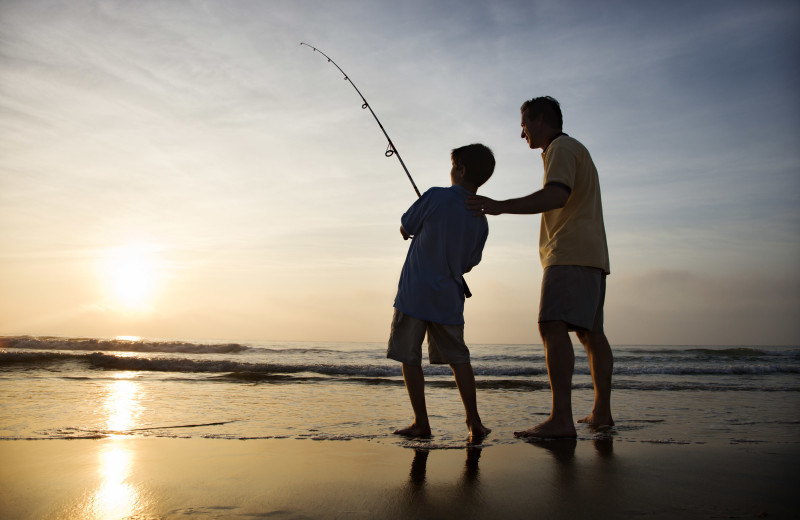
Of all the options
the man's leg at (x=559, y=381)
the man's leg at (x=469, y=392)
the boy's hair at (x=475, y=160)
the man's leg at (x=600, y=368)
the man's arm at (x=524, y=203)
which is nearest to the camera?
the man's arm at (x=524, y=203)

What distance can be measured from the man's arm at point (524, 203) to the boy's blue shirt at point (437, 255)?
19 cm

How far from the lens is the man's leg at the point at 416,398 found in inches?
111

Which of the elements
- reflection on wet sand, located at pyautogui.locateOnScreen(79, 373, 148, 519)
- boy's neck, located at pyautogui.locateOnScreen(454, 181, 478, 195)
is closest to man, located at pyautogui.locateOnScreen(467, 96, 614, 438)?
boy's neck, located at pyautogui.locateOnScreen(454, 181, 478, 195)

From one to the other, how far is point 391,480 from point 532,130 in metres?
2.08

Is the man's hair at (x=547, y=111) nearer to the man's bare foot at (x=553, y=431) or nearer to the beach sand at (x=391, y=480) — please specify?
the man's bare foot at (x=553, y=431)

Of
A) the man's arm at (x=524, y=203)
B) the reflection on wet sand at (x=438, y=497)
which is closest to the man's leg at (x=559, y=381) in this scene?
the man's arm at (x=524, y=203)

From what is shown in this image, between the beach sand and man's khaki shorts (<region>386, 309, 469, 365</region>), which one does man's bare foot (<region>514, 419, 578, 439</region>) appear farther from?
man's khaki shorts (<region>386, 309, 469, 365</region>)

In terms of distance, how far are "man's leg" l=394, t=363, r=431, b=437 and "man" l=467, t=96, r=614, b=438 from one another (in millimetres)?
530

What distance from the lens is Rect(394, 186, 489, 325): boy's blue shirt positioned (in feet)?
9.20

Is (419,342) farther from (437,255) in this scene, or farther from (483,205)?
(483,205)

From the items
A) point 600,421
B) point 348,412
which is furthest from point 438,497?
point 348,412

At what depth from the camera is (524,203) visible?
8.64ft

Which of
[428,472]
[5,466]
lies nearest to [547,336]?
[428,472]

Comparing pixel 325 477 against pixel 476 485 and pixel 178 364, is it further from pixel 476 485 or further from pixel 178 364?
pixel 178 364
